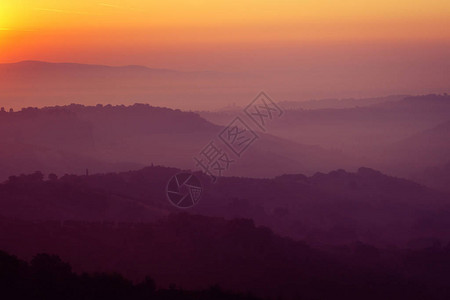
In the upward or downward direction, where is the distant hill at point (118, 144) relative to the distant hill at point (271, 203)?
upward

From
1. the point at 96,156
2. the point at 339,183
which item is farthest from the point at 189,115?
the point at 339,183

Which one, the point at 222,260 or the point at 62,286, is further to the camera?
the point at 222,260

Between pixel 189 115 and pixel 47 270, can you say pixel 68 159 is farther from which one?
pixel 47 270

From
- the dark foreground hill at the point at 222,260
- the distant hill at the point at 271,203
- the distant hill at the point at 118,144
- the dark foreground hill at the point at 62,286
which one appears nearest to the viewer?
the dark foreground hill at the point at 62,286

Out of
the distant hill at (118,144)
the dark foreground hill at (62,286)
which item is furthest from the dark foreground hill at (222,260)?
the distant hill at (118,144)

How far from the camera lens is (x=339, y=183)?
10275 centimetres

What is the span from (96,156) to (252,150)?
3616 centimetres

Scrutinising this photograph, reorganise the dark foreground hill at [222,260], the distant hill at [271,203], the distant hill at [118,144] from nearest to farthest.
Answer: the dark foreground hill at [222,260] < the distant hill at [271,203] < the distant hill at [118,144]

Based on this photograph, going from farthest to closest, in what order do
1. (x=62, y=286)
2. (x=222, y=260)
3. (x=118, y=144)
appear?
(x=118, y=144), (x=222, y=260), (x=62, y=286)

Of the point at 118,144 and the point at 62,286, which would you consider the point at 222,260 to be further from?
the point at 118,144

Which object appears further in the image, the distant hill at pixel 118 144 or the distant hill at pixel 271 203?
the distant hill at pixel 118 144

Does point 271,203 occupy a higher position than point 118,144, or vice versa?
point 118,144

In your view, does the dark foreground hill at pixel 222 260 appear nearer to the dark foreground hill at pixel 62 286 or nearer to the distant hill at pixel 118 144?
the dark foreground hill at pixel 62 286

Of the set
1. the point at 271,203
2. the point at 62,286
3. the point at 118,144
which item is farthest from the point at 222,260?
the point at 118,144
